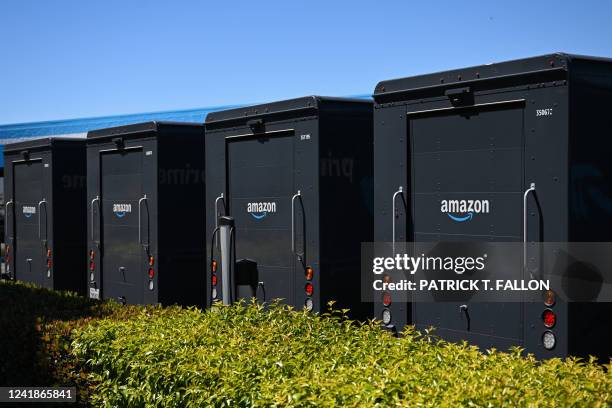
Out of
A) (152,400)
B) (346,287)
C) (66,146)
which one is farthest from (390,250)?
(66,146)

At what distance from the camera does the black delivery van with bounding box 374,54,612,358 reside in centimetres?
602

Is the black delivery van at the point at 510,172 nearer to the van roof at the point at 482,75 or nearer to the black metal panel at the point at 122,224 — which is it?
the van roof at the point at 482,75

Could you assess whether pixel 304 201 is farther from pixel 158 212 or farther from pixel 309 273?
pixel 158 212

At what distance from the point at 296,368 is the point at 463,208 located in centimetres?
239

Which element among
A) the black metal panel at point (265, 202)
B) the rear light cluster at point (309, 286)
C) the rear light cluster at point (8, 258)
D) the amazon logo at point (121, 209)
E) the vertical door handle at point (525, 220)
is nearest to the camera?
the vertical door handle at point (525, 220)

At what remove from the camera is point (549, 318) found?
6.11 meters

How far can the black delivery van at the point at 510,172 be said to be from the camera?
19.7ft

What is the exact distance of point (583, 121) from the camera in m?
6.04

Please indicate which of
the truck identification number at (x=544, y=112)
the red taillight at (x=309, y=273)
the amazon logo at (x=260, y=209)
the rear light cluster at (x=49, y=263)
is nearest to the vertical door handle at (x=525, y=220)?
the truck identification number at (x=544, y=112)

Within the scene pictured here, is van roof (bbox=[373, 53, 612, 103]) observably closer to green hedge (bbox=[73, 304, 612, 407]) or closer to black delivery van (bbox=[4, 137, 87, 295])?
green hedge (bbox=[73, 304, 612, 407])

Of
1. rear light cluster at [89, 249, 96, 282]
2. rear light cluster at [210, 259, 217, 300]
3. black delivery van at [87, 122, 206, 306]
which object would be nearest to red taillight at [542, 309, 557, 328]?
rear light cluster at [210, 259, 217, 300]

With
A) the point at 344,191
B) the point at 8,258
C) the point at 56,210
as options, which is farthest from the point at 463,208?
the point at 8,258

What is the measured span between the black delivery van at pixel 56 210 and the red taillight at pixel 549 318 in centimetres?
974

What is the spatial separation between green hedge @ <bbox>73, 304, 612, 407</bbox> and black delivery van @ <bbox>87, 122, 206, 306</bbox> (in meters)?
4.05
